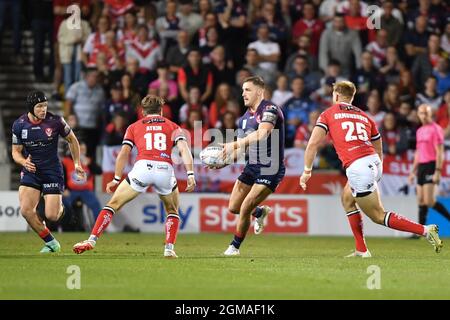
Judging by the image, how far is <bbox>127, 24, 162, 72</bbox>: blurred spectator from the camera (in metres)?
25.5

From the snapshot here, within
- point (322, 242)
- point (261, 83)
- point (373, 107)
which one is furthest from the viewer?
point (373, 107)

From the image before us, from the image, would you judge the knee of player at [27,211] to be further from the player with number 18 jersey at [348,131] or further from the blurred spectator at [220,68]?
the blurred spectator at [220,68]

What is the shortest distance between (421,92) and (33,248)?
11.3 m

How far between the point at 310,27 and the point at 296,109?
120 inches

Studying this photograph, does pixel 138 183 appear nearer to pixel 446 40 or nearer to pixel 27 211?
pixel 27 211

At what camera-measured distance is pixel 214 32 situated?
2531 centimetres

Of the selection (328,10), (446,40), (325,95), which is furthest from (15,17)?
(446,40)

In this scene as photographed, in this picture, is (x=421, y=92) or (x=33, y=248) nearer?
(x=33, y=248)

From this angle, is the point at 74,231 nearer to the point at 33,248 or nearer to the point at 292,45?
the point at 33,248

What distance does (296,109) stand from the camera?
23.9m

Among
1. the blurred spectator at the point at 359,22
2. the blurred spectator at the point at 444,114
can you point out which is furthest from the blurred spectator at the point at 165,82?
the blurred spectator at the point at 444,114

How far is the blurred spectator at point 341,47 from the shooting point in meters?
25.4
